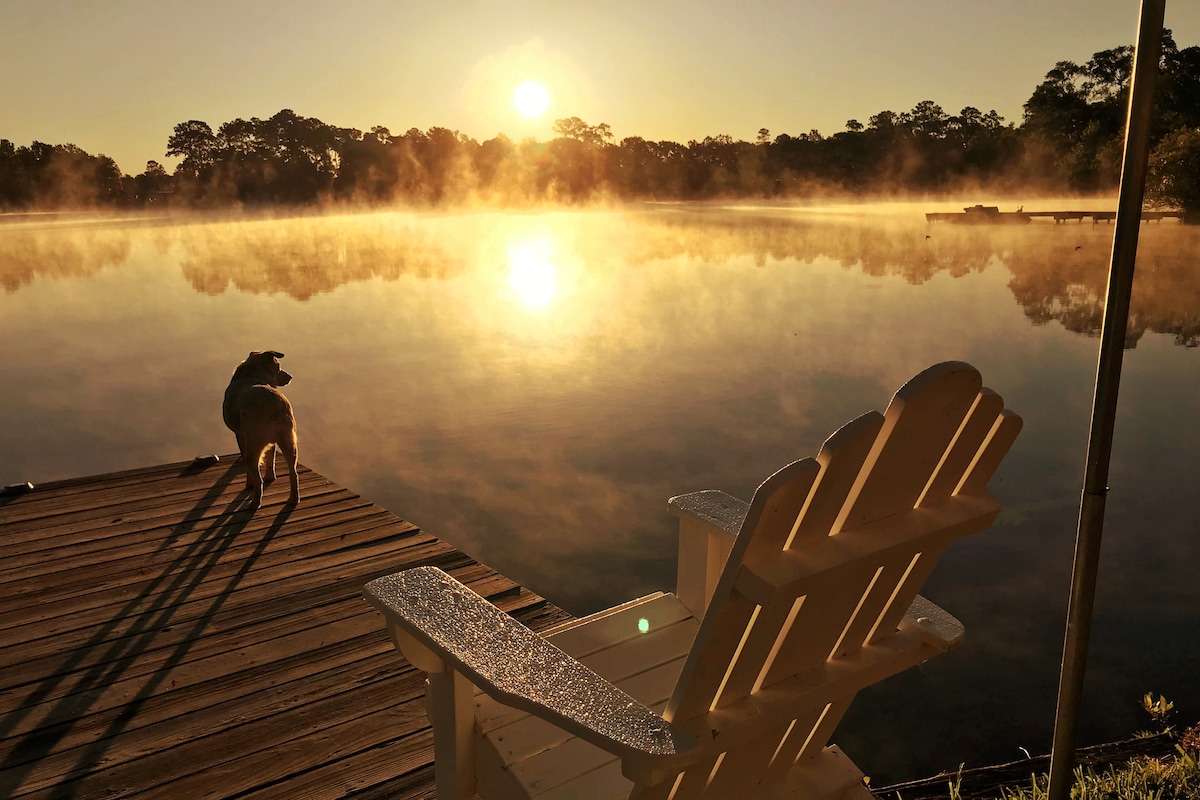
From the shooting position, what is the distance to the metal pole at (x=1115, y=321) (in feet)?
3.89

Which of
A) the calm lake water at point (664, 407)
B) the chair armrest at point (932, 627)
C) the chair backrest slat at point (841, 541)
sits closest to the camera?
the chair backrest slat at point (841, 541)

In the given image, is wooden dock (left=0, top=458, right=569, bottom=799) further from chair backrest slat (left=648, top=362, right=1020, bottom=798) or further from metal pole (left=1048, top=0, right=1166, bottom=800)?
metal pole (left=1048, top=0, right=1166, bottom=800)

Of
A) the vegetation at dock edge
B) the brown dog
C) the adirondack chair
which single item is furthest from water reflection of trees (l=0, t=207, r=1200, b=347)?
the adirondack chair

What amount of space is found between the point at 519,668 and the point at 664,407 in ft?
32.7

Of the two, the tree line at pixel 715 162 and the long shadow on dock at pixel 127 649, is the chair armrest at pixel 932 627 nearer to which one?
the long shadow on dock at pixel 127 649

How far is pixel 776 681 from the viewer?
1.16 meters

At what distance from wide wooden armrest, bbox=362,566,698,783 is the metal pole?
744 millimetres

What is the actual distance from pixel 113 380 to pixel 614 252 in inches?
1192

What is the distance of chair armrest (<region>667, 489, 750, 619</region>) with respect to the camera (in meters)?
1.69

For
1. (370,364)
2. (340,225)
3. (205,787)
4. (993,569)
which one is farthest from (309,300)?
(340,225)

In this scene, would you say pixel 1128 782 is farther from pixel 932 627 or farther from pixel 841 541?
pixel 841 541

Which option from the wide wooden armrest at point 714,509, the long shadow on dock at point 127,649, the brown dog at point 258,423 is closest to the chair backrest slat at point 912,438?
the wide wooden armrest at point 714,509

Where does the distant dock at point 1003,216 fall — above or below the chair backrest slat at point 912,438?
above

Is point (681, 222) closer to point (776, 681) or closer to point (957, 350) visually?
point (957, 350)
